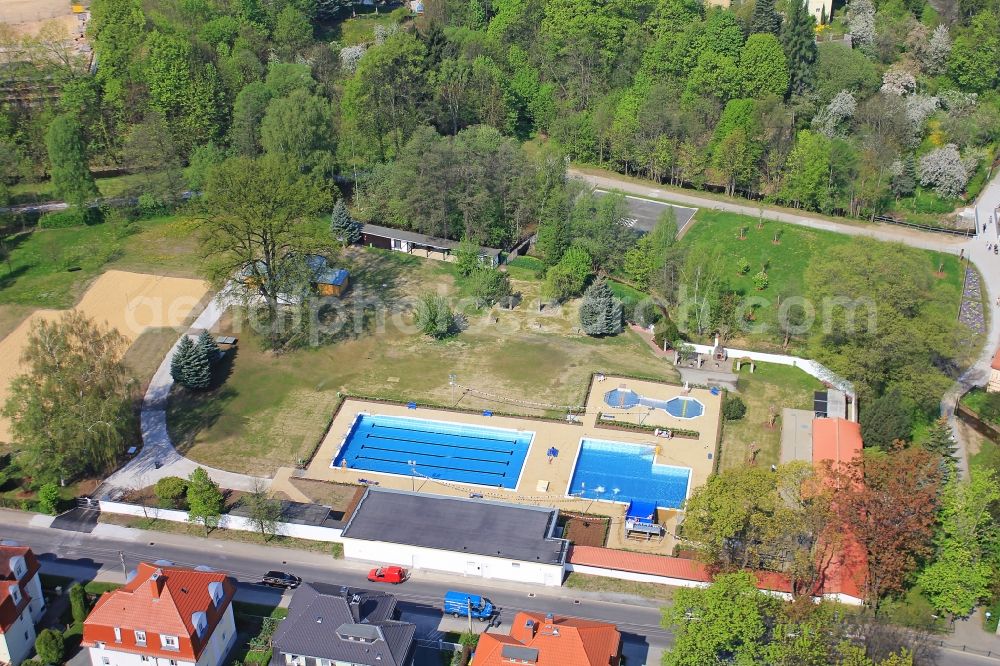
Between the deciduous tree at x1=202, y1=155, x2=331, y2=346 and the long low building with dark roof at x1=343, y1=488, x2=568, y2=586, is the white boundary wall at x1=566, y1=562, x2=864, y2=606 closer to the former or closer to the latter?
the long low building with dark roof at x1=343, y1=488, x2=568, y2=586

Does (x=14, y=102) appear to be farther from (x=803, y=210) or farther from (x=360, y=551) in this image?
(x=803, y=210)

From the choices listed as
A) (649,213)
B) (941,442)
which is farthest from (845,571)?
(649,213)

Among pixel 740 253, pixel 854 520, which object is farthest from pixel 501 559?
pixel 740 253

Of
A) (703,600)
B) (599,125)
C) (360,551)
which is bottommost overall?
(360,551)

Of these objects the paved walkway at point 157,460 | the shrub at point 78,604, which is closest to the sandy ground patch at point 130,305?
the paved walkway at point 157,460

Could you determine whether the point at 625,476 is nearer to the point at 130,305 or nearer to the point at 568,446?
the point at 568,446
